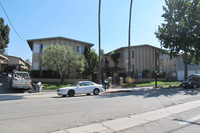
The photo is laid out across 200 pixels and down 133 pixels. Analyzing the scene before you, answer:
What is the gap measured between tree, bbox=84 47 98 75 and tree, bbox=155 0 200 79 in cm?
1171

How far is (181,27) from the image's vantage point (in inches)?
942

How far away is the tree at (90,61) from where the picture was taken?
28.5 meters

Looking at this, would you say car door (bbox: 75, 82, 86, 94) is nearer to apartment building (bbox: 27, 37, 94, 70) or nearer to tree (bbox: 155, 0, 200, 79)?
apartment building (bbox: 27, 37, 94, 70)

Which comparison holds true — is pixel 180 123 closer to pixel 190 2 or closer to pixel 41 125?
pixel 41 125

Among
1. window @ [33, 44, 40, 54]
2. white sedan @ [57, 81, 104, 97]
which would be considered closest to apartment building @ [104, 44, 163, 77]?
window @ [33, 44, 40, 54]

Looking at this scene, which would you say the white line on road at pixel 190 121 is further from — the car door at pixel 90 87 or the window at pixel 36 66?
the window at pixel 36 66

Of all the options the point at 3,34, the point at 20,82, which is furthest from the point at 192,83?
the point at 3,34

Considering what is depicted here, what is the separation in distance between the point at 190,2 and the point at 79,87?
76.4ft

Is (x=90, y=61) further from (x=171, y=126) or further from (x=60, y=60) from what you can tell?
(x=171, y=126)

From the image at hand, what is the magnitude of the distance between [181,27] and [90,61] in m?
15.6

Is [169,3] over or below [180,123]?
over

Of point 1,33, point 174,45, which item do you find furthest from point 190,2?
point 1,33

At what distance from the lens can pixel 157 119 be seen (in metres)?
6.44

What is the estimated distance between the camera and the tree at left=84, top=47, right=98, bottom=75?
93.5 ft
